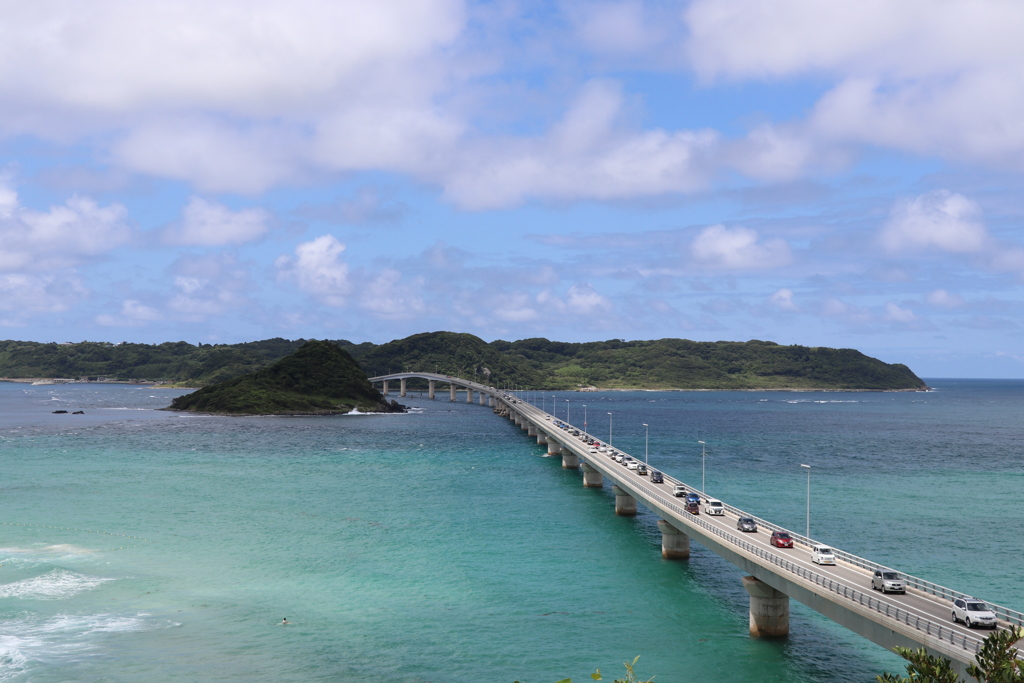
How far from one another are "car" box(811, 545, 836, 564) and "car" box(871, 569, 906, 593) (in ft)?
17.6

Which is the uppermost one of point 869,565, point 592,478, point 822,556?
point 822,556

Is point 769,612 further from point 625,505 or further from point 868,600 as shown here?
point 625,505

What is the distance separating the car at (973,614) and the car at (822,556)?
10.9m

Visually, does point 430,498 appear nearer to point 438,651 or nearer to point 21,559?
point 21,559

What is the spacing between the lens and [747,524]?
200 ft

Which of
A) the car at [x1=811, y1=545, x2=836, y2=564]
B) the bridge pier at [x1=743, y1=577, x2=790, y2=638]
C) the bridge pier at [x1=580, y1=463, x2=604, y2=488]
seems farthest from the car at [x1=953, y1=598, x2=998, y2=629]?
the bridge pier at [x1=580, y1=463, x2=604, y2=488]

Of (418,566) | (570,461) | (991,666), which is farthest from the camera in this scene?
(570,461)

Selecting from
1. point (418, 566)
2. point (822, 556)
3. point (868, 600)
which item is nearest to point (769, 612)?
point (822, 556)

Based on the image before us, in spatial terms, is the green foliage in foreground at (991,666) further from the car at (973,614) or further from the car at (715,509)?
the car at (715,509)

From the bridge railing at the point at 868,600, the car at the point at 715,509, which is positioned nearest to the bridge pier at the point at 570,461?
the car at the point at 715,509

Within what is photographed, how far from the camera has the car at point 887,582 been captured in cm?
4269

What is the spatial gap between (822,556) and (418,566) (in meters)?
34.2

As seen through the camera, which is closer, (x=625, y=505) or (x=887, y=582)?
(x=887, y=582)

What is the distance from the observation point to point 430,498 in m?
103
